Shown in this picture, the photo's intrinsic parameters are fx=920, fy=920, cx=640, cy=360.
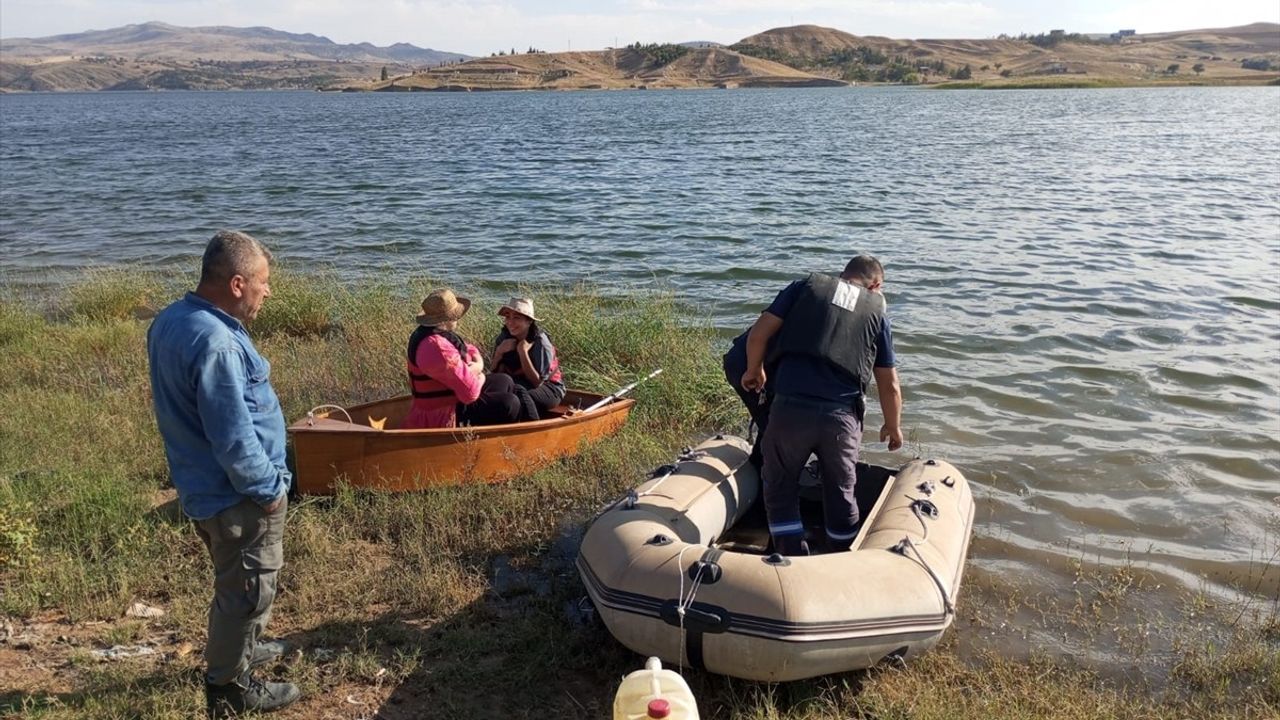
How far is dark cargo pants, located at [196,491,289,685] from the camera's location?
11.8ft

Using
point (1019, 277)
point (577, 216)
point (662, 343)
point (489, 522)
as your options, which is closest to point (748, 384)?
point (489, 522)

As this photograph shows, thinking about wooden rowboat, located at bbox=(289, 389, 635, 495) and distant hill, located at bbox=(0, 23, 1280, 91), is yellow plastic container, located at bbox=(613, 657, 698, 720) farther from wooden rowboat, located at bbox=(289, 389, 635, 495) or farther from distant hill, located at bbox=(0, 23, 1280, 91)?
distant hill, located at bbox=(0, 23, 1280, 91)

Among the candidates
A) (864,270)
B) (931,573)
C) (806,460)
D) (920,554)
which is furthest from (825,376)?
(931,573)

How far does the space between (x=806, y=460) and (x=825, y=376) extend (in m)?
0.50

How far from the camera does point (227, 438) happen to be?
133 inches

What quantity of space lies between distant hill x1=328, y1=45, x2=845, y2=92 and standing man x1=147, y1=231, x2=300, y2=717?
120 meters

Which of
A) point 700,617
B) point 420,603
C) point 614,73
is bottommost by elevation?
point 420,603

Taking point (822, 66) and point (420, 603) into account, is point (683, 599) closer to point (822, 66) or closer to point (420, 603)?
point (420, 603)

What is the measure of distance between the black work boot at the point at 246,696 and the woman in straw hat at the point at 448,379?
8.21 ft

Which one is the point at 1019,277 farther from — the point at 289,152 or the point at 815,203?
the point at 289,152

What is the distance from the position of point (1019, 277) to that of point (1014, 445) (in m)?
6.72

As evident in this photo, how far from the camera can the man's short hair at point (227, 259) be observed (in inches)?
132

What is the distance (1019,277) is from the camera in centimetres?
1397

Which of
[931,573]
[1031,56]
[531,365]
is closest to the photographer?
[931,573]
